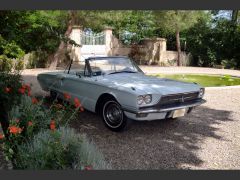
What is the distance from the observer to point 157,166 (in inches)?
165

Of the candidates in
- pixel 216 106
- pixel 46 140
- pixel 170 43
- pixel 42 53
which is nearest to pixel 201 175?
pixel 46 140

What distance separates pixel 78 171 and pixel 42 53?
1596 centimetres

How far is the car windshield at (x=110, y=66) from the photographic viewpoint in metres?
6.45

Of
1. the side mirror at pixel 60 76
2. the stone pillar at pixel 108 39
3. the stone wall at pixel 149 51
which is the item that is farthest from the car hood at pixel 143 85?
the stone pillar at pixel 108 39

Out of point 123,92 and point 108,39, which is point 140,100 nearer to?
point 123,92

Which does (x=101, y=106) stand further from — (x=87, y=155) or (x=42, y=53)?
(x=42, y=53)

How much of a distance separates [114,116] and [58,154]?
Result: 99.1 inches

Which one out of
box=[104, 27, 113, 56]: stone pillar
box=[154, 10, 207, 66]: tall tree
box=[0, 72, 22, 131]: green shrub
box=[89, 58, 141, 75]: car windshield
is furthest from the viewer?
box=[104, 27, 113, 56]: stone pillar

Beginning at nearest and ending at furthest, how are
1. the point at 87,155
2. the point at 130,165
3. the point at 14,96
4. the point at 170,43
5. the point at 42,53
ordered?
1. the point at 87,155
2. the point at 130,165
3. the point at 14,96
4. the point at 42,53
5. the point at 170,43

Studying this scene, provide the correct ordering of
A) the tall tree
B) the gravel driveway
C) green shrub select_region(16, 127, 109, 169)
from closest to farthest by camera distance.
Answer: green shrub select_region(16, 127, 109, 169), the gravel driveway, the tall tree

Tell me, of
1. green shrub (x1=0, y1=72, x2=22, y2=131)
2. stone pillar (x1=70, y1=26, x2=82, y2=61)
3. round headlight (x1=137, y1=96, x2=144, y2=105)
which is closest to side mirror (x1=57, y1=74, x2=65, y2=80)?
green shrub (x1=0, y1=72, x2=22, y2=131)

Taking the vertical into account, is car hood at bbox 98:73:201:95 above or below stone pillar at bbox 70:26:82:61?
below

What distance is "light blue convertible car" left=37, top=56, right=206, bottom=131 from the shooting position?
511 centimetres

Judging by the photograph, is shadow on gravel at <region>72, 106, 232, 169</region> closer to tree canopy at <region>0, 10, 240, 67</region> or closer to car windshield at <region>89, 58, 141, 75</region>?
car windshield at <region>89, 58, 141, 75</region>
